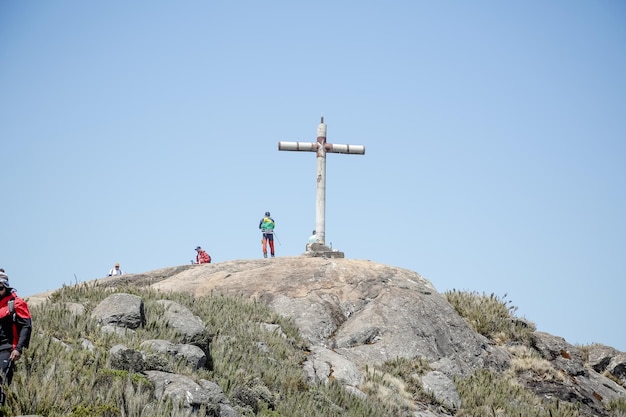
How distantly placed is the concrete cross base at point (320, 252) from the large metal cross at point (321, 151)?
1.45 feet

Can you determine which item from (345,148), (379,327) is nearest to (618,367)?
(379,327)

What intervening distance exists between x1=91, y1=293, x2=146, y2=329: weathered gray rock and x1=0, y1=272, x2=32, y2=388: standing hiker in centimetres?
456

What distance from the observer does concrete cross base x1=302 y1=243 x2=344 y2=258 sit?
24.6 m

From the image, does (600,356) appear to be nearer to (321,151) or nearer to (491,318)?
(491,318)

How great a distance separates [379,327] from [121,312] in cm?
787

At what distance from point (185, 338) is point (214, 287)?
6830mm

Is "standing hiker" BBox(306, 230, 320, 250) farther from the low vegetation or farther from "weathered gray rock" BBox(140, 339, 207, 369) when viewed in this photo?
"weathered gray rock" BBox(140, 339, 207, 369)

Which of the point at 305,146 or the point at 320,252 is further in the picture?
the point at 305,146

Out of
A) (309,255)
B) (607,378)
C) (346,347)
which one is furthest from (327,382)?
(607,378)

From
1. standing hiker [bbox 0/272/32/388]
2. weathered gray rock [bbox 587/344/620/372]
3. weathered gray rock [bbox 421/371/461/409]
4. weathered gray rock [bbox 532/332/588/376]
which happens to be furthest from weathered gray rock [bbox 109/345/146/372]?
weathered gray rock [bbox 587/344/620/372]

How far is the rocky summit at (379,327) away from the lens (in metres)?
18.6

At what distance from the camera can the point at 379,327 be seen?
779 inches

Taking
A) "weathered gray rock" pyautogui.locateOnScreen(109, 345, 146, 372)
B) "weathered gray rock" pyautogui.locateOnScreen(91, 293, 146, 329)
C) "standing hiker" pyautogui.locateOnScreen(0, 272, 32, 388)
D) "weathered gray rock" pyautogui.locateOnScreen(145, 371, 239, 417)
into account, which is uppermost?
"standing hiker" pyautogui.locateOnScreen(0, 272, 32, 388)

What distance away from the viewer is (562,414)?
18.0m
